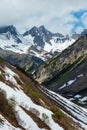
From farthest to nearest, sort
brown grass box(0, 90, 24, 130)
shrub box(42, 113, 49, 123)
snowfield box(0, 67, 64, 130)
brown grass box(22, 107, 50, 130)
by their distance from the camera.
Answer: shrub box(42, 113, 49, 123)
brown grass box(22, 107, 50, 130)
snowfield box(0, 67, 64, 130)
brown grass box(0, 90, 24, 130)

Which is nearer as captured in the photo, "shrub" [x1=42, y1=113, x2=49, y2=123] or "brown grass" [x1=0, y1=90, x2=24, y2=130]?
"brown grass" [x1=0, y1=90, x2=24, y2=130]

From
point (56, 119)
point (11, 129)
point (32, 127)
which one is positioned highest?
point (56, 119)

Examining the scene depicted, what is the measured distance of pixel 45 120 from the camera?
3844 centimetres

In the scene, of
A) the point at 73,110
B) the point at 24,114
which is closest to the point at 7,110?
the point at 24,114

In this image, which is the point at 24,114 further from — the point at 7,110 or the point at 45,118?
the point at 45,118

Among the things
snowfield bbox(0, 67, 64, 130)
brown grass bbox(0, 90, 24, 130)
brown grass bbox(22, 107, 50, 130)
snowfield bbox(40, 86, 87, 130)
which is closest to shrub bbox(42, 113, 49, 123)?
snowfield bbox(0, 67, 64, 130)

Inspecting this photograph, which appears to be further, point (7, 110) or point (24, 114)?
point (24, 114)

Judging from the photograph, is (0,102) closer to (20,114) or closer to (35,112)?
(20,114)

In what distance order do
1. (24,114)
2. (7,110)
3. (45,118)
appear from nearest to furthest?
(7,110) → (24,114) → (45,118)

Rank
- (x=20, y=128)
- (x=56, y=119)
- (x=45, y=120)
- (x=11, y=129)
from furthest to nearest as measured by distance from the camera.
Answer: (x=56, y=119)
(x=45, y=120)
(x=20, y=128)
(x=11, y=129)

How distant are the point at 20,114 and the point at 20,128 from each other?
3.85 metres

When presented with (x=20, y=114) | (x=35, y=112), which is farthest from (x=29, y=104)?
(x=20, y=114)

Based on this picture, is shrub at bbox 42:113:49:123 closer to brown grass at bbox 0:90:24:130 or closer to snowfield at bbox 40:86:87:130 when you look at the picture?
brown grass at bbox 0:90:24:130

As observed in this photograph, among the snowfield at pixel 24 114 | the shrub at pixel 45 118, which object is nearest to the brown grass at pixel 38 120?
the snowfield at pixel 24 114
